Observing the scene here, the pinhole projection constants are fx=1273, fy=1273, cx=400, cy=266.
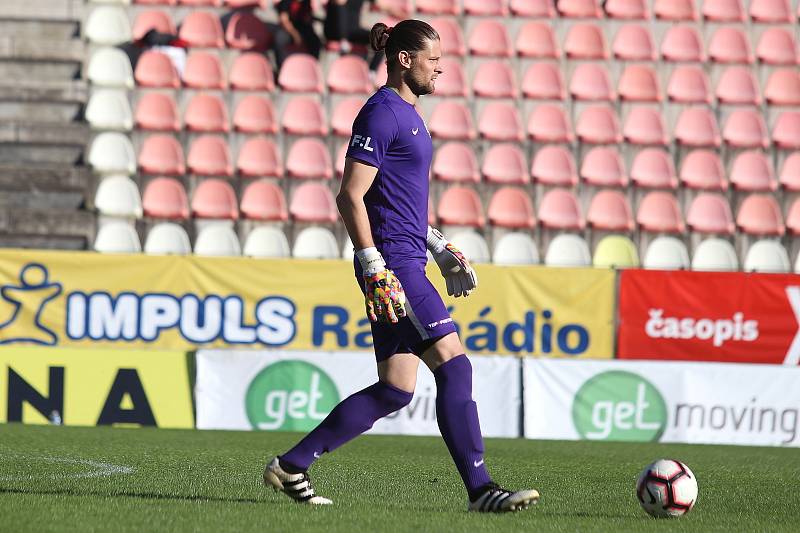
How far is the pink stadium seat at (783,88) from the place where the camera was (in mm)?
17281

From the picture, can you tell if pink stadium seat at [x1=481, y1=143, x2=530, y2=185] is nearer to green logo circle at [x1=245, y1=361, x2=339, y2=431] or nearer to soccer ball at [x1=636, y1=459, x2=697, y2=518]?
green logo circle at [x1=245, y1=361, x2=339, y2=431]

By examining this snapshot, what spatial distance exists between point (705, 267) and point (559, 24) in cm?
427

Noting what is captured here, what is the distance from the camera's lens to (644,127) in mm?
16703

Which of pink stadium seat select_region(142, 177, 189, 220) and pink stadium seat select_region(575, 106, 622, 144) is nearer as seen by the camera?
pink stadium seat select_region(142, 177, 189, 220)

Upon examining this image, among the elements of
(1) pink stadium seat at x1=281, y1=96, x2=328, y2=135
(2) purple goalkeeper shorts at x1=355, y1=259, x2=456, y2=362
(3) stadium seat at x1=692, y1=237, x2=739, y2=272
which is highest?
(1) pink stadium seat at x1=281, y1=96, x2=328, y2=135

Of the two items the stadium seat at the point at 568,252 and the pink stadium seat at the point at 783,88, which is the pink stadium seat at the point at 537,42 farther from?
the stadium seat at the point at 568,252

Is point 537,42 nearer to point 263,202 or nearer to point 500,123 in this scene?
point 500,123

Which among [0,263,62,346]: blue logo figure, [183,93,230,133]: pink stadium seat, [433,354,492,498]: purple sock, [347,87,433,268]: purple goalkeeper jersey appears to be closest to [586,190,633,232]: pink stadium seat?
[183,93,230,133]: pink stadium seat

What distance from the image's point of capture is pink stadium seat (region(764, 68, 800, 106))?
17281 mm

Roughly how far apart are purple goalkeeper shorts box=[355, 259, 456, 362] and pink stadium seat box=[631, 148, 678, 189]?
37.5ft

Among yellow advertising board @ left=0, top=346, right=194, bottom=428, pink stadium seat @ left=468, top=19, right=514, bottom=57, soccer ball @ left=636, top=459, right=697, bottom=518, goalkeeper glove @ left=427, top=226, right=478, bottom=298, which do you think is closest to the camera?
soccer ball @ left=636, top=459, right=697, bottom=518

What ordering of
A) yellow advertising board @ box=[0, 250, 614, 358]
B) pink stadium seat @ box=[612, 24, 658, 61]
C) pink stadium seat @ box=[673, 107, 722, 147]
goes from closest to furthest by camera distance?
yellow advertising board @ box=[0, 250, 614, 358], pink stadium seat @ box=[673, 107, 722, 147], pink stadium seat @ box=[612, 24, 658, 61]

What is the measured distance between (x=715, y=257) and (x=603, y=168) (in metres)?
1.83

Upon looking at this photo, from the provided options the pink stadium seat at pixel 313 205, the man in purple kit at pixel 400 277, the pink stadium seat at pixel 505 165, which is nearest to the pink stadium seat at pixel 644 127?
the pink stadium seat at pixel 505 165
